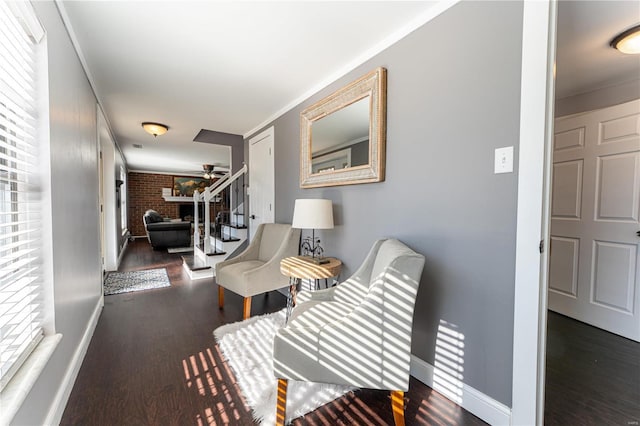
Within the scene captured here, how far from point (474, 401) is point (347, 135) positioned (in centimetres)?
196

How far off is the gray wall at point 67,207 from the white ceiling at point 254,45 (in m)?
0.30

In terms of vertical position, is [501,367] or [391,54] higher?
[391,54]

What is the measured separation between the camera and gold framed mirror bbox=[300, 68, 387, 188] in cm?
193

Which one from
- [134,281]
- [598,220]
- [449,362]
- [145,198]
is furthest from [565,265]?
[145,198]

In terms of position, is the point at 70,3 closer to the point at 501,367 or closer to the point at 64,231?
the point at 64,231

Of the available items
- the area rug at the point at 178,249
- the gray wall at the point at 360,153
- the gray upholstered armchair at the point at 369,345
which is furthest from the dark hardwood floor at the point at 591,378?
the area rug at the point at 178,249

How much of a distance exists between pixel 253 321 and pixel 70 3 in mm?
2565

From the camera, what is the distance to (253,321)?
2.50 meters

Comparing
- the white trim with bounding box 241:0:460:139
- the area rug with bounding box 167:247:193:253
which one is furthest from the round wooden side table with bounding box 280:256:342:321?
the area rug with bounding box 167:247:193:253

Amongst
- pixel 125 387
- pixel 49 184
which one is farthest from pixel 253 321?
pixel 49 184

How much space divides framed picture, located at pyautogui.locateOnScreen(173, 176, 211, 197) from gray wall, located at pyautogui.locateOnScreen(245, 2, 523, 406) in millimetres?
9260

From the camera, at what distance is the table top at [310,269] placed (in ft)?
6.98

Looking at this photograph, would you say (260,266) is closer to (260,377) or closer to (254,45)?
(260,377)

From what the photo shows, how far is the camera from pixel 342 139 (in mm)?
2330
